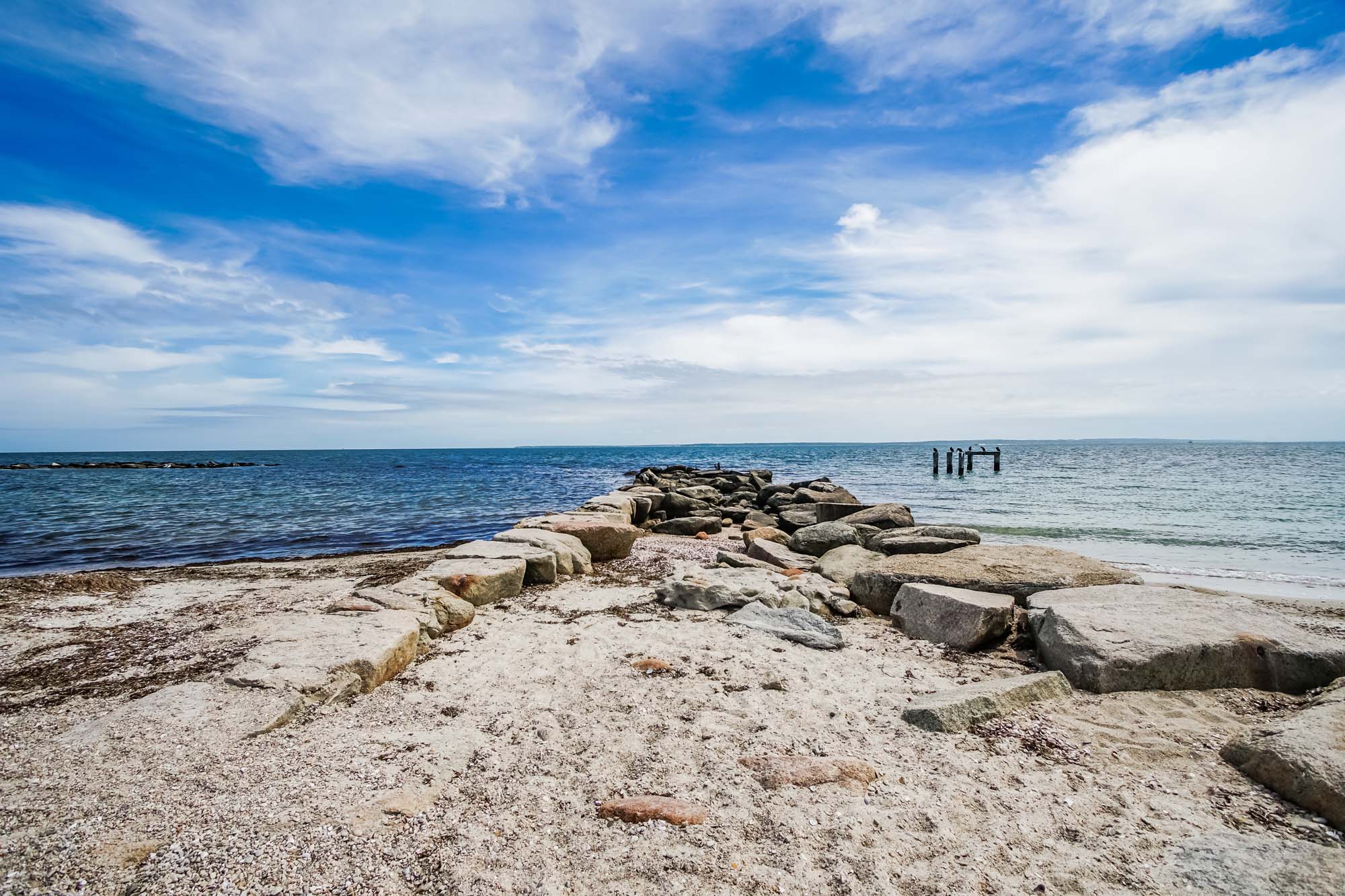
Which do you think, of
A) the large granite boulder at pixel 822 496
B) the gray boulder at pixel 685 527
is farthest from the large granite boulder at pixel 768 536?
the large granite boulder at pixel 822 496

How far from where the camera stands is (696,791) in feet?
10.1

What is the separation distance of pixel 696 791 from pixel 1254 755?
284cm

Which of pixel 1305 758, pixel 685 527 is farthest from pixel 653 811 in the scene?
pixel 685 527

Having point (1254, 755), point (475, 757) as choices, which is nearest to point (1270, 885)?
point (1254, 755)

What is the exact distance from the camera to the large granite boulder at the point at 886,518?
10.7 metres

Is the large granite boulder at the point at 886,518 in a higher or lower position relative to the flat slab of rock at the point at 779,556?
higher

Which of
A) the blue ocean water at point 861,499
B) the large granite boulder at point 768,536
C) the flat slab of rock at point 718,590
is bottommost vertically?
the blue ocean water at point 861,499

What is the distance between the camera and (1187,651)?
427 centimetres

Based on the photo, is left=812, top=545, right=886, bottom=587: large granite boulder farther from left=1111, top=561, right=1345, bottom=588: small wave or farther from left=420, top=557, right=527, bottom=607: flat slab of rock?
left=1111, top=561, right=1345, bottom=588: small wave

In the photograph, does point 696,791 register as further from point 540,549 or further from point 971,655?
point 540,549

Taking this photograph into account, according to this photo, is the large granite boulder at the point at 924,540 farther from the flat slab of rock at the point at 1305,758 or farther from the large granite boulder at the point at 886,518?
the flat slab of rock at the point at 1305,758

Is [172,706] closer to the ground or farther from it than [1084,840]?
farther from it

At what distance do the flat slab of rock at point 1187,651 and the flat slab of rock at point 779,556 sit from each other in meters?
4.04

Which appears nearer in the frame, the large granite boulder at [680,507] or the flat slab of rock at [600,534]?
the flat slab of rock at [600,534]
